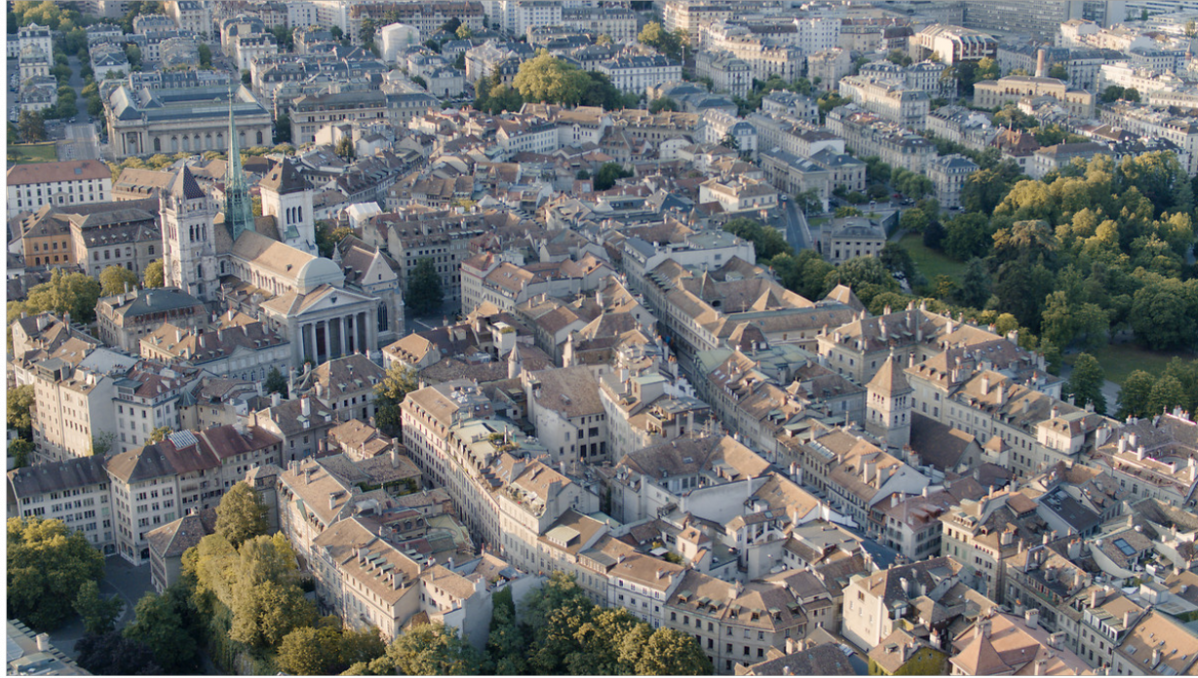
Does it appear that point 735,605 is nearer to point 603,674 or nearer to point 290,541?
point 603,674

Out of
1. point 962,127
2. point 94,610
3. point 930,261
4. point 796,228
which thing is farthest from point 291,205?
point 962,127

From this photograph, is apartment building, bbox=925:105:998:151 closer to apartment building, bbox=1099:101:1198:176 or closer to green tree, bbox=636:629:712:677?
apartment building, bbox=1099:101:1198:176

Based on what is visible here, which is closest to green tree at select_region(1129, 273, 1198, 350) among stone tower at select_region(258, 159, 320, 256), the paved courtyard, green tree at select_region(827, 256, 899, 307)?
green tree at select_region(827, 256, 899, 307)

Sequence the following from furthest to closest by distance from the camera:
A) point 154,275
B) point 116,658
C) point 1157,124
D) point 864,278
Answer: point 1157,124
point 864,278
point 154,275
point 116,658

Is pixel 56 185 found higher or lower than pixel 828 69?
lower

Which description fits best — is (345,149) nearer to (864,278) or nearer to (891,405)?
(864,278)

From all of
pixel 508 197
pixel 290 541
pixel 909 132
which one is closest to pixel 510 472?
pixel 290 541
